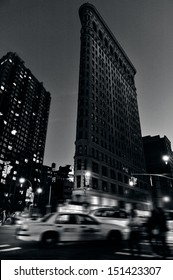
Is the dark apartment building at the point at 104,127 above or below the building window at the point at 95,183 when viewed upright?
above

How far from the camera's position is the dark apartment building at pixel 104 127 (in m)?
45.0

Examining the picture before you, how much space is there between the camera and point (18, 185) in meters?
108

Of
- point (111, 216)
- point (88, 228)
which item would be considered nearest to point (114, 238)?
point (111, 216)

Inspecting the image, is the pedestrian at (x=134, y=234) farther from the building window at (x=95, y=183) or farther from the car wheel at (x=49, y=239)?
the building window at (x=95, y=183)

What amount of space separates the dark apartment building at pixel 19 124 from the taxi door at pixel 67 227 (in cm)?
9761

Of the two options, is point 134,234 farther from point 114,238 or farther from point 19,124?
point 19,124

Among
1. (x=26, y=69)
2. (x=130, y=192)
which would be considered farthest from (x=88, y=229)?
(x=26, y=69)

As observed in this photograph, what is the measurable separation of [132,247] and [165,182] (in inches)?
4365

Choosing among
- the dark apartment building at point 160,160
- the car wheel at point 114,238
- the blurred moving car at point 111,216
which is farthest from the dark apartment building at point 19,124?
the car wheel at point 114,238

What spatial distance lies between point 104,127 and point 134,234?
160 ft

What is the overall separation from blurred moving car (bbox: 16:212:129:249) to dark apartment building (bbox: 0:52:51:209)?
97.5 m

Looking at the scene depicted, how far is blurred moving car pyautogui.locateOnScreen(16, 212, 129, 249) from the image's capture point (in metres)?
7.60
